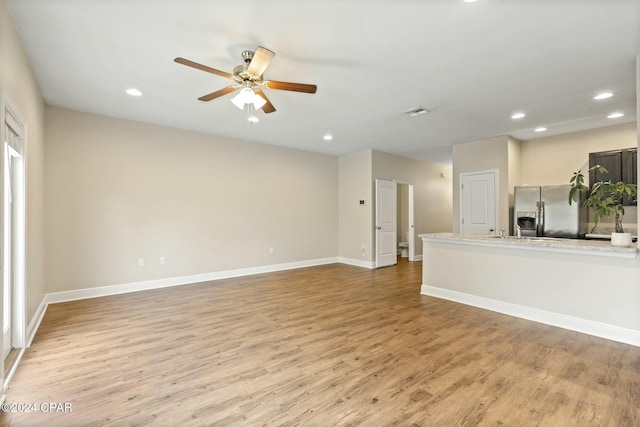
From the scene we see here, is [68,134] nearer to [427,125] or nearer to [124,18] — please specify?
[124,18]

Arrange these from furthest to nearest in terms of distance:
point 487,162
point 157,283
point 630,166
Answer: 1. point 487,162
2. point 157,283
3. point 630,166

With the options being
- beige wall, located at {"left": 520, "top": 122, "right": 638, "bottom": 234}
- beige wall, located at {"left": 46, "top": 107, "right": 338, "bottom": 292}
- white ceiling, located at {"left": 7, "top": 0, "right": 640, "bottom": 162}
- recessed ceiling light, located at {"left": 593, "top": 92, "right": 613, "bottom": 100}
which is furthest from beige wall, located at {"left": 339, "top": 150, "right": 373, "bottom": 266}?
recessed ceiling light, located at {"left": 593, "top": 92, "right": 613, "bottom": 100}

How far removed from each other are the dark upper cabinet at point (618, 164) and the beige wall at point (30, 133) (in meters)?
7.41

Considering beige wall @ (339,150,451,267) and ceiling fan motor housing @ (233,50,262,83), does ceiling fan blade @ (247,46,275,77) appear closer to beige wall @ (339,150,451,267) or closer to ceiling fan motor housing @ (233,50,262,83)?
ceiling fan motor housing @ (233,50,262,83)

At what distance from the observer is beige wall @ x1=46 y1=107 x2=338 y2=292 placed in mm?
4234

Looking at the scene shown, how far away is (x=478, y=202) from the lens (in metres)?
5.77

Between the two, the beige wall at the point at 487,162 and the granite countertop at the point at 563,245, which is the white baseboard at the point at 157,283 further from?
the beige wall at the point at 487,162

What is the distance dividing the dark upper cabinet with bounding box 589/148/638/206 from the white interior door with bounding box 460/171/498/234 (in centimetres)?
145

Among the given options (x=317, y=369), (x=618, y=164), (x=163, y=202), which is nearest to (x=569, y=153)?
(x=618, y=164)

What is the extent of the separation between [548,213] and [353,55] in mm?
4480

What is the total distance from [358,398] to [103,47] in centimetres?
361

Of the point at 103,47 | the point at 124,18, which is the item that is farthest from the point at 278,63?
the point at 103,47

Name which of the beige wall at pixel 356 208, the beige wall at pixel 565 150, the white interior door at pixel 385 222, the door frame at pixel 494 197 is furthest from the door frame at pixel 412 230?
the beige wall at pixel 565 150

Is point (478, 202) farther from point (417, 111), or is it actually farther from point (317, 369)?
point (317, 369)
